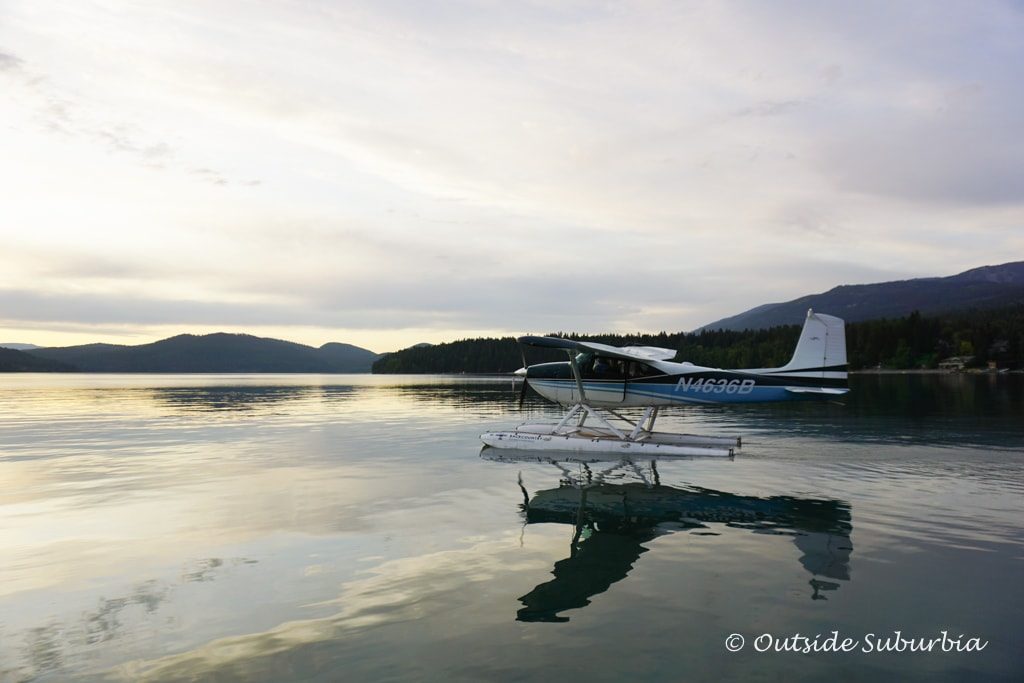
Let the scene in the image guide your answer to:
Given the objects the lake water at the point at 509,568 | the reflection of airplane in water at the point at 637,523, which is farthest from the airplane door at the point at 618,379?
the reflection of airplane in water at the point at 637,523

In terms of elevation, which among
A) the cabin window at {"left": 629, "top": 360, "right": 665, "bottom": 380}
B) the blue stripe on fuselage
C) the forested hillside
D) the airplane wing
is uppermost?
the forested hillside

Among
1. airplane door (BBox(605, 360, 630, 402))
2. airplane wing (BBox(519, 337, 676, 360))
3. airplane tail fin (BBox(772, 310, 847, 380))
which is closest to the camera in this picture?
airplane tail fin (BBox(772, 310, 847, 380))

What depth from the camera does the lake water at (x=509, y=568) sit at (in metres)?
6.11

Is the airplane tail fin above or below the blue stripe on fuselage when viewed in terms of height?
above

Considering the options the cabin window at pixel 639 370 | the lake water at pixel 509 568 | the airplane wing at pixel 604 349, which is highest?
the airplane wing at pixel 604 349

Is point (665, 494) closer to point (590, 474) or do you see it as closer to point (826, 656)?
point (590, 474)

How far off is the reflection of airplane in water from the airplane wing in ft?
13.5

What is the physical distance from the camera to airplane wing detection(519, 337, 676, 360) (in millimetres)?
18578

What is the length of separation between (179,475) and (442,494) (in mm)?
7868

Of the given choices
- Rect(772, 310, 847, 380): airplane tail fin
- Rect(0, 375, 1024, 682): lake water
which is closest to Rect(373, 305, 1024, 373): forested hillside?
Rect(772, 310, 847, 380): airplane tail fin

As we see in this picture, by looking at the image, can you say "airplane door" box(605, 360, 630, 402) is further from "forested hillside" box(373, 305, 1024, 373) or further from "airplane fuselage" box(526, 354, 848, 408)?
"forested hillside" box(373, 305, 1024, 373)

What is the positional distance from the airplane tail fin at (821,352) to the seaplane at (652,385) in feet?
0.08

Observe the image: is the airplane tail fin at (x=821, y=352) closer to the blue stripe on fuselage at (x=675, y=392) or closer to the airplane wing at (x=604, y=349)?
the blue stripe on fuselage at (x=675, y=392)

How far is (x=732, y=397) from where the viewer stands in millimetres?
19172
